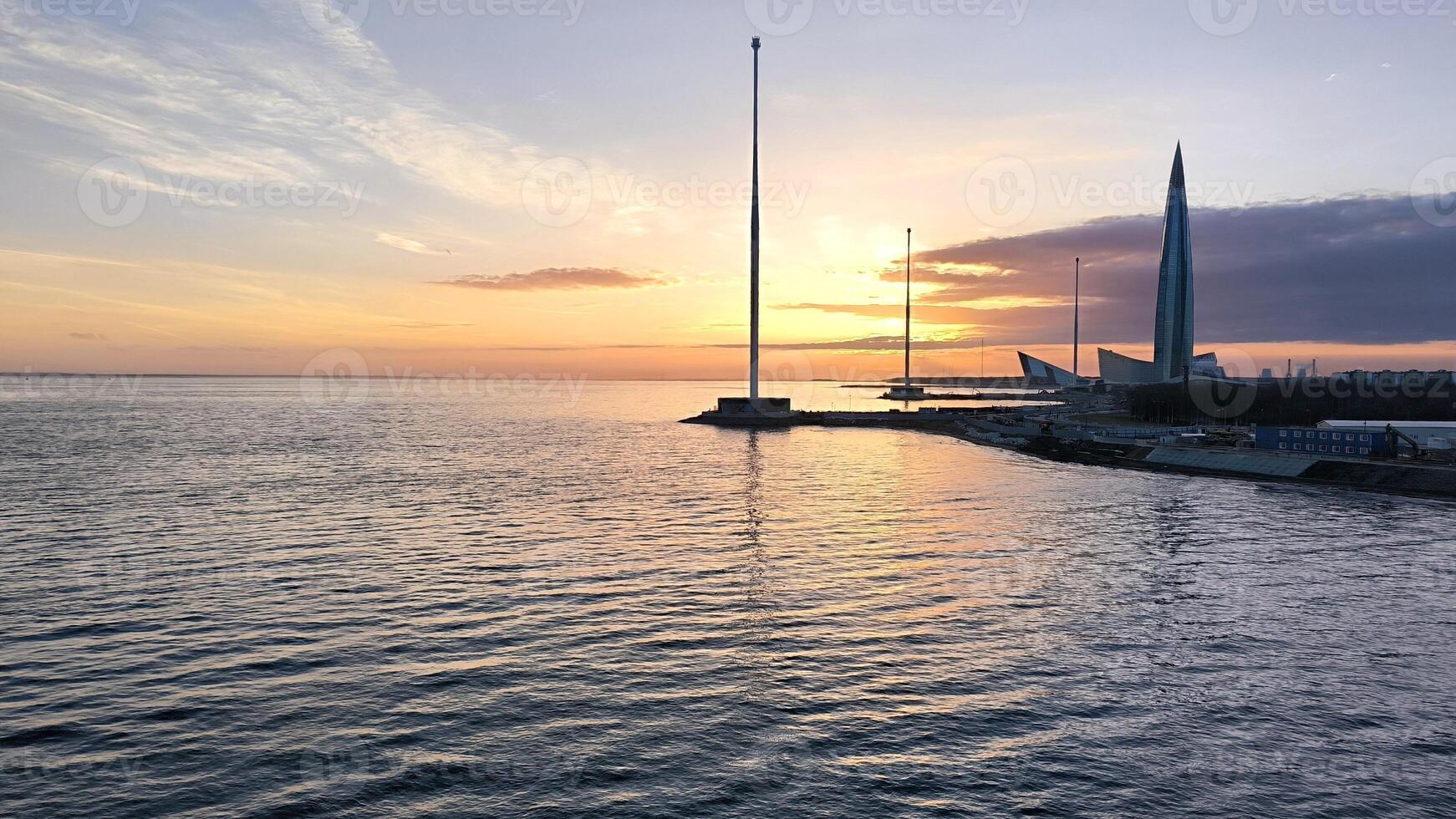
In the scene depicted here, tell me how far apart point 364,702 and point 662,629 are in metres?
9.68

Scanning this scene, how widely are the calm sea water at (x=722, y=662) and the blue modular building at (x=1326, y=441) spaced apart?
2554 cm

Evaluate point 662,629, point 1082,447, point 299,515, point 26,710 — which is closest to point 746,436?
point 1082,447

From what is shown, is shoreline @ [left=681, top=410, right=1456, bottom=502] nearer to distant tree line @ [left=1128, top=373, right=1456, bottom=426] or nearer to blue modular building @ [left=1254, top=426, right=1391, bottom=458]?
blue modular building @ [left=1254, top=426, right=1391, bottom=458]

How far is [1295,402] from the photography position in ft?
492

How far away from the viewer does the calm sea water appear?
16.7 meters

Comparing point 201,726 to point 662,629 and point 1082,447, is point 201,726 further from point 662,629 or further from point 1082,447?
point 1082,447

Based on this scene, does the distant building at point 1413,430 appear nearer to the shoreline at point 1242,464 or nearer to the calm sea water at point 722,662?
the shoreline at point 1242,464

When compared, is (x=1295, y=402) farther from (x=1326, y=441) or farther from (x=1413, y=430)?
(x=1326, y=441)

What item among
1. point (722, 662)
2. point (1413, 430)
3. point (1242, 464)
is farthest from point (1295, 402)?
point (722, 662)

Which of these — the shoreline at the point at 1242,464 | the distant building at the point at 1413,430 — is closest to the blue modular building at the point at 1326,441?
the distant building at the point at 1413,430

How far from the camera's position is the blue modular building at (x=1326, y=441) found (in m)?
75.6

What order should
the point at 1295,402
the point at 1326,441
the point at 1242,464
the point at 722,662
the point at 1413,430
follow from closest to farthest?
the point at 722,662 < the point at 1326,441 < the point at 1242,464 < the point at 1413,430 < the point at 1295,402

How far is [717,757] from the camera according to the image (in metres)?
17.9

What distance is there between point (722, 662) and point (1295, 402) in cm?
16263
